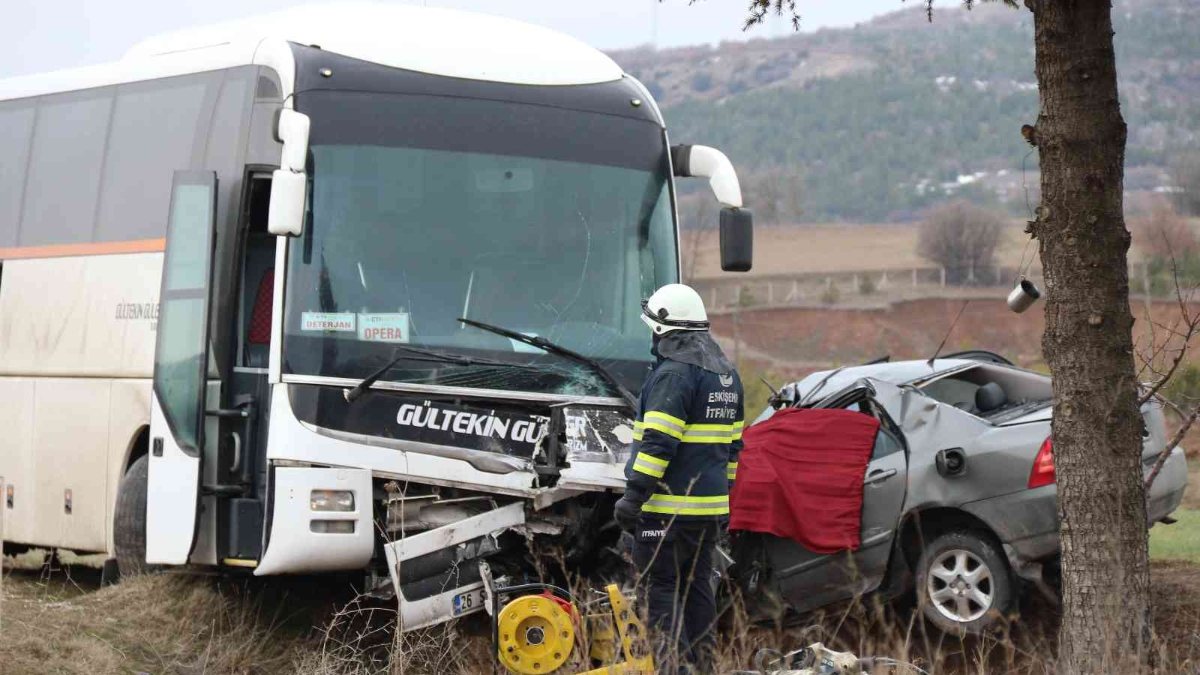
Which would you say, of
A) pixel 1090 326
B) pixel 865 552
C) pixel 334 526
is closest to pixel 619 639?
pixel 334 526

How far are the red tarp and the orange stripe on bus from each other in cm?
371

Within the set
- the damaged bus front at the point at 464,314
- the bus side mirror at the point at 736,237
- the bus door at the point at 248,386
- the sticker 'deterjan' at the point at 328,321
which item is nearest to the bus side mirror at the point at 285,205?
the damaged bus front at the point at 464,314

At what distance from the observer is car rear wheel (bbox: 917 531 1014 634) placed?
938 cm

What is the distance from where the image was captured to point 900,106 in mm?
142875

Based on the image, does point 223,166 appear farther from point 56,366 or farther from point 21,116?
point 21,116

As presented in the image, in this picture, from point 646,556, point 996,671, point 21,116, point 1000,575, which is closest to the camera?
point 646,556

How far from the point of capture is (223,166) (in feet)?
31.5

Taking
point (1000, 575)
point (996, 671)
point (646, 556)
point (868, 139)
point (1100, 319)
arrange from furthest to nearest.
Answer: point (868, 139) < point (1000, 575) < point (996, 671) < point (646, 556) < point (1100, 319)

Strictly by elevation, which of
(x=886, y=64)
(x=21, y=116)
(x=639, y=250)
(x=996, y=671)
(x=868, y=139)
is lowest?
(x=996, y=671)

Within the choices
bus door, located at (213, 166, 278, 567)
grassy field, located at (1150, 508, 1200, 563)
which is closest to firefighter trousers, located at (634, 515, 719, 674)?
bus door, located at (213, 166, 278, 567)

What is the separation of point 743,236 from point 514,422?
2029 mm

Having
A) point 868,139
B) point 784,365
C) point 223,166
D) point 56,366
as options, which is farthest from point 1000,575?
point 868,139

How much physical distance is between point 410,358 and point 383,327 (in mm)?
229

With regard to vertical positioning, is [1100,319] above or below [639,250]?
below
